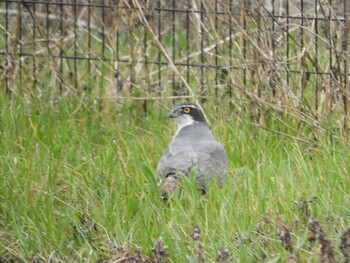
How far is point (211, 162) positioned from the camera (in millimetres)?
6734

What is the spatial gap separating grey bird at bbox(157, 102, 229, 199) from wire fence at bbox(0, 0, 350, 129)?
0.42 m

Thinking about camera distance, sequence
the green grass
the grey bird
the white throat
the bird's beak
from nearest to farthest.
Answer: the green grass, the grey bird, the white throat, the bird's beak

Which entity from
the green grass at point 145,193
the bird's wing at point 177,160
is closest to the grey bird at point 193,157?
the bird's wing at point 177,160

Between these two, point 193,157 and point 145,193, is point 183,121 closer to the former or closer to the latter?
point 193,157

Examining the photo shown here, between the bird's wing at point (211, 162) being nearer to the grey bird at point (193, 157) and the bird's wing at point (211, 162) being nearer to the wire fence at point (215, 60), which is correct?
the grey bird at point (193, 157)

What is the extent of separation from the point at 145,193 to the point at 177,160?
0.41m

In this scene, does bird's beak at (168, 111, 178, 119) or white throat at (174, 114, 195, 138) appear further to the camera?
bird's beak at (168, 111, 178, 119)

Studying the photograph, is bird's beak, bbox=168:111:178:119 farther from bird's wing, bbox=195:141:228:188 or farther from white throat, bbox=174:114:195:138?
bird's wing, bbox=195:141:228:188

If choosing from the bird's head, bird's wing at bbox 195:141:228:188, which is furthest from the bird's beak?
bird's wing at bbox 195:141:228:188

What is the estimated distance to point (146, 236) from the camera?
18.2 feet

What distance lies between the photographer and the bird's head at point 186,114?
24.8 ft

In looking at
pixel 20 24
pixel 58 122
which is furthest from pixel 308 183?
pixel 20 24

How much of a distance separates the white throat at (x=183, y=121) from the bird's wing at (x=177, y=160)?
0.48 meters

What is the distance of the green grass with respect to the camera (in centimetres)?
545
